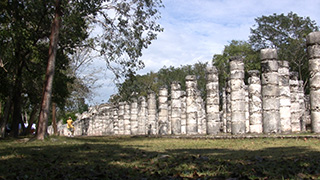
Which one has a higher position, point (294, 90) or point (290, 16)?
point (290, 16)

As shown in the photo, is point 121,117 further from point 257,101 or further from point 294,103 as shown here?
point 257,101

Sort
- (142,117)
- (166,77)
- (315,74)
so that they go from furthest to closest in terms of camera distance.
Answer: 1. (166,77)
2. (142,117)
3. (315,74)

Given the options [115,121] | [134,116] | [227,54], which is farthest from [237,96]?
[227,54]

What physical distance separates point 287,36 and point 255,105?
23550 millimetres

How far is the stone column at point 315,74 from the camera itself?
14.2 metres

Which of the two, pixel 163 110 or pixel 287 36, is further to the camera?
pixel 287 36

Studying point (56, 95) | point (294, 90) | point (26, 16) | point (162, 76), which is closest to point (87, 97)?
point (56, 95)

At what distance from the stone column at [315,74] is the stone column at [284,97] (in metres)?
4.71

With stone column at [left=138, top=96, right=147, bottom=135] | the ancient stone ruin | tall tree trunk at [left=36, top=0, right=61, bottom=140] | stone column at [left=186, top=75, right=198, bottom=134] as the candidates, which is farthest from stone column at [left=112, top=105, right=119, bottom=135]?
tall tree trunk at [left=36, top=0, right=61, bottom=140]

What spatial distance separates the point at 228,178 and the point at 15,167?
3114 mm

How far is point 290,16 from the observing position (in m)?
37.9

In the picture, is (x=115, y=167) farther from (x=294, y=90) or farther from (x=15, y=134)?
(x=294, y=90)

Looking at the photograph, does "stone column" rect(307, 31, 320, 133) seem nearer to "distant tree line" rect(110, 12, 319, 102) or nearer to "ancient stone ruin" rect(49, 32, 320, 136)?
"ancient stone ruin" rect(49, 32, 320, 136)

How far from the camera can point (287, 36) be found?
38.2 m
